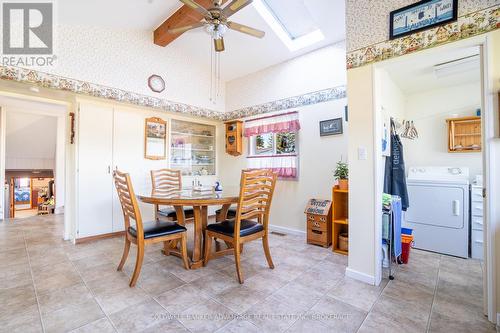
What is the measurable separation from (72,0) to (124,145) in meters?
1.87

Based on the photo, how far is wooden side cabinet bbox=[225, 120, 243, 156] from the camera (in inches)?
174

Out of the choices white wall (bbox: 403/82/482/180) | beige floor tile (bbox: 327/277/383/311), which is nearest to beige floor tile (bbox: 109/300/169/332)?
beige floor tile (bbox: 327/277/383/311)

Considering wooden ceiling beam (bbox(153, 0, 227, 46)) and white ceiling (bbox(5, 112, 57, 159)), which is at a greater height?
wooden ceiling beam (bbox(153, 0, 227, 46))

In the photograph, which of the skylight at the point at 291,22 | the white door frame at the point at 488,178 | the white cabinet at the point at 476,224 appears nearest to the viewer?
the white door frame at the point at 488,178

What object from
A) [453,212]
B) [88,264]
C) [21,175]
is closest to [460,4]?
[453,212]

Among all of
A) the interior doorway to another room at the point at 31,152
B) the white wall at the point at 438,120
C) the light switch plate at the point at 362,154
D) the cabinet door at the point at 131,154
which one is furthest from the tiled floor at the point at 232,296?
the interior doorway to another room at the point at 31,152

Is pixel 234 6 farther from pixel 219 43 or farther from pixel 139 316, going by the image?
pixel 139 316

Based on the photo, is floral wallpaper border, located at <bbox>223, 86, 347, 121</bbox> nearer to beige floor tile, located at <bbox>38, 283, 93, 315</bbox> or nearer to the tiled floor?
the tiled floor

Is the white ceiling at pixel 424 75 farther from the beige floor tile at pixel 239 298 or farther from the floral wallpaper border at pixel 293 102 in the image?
the beige floor tile at pixel 239 298

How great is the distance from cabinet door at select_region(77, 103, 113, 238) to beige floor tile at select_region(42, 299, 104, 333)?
6.13 feet

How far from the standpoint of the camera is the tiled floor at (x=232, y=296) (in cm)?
154

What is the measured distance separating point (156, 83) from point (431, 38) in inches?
144

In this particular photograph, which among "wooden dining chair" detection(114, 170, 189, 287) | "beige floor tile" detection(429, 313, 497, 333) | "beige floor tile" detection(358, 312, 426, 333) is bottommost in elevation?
"beige floor tile" detection(429, 313, 497, 333)

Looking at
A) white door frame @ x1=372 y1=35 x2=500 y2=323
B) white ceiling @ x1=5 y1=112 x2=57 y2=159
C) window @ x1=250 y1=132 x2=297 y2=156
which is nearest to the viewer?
white door frame @ x1=372 y1=35 x2=500 y2=323
